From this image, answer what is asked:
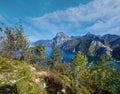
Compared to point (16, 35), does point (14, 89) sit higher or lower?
lower

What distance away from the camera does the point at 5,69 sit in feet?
70.5

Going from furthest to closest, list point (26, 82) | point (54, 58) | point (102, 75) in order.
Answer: point (54, 58) → point (102, 75) → point (26, 82)

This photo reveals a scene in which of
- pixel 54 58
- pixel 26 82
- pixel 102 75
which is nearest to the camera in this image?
pixel 26 82

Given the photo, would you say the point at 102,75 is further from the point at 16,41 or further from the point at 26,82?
the point at 26,82

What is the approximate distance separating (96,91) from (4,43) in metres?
33.4

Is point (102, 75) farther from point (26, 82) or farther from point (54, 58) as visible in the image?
point (54, 58)

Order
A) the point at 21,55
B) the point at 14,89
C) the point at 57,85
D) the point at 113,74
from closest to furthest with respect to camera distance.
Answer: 1. the point at 14,89
2. the point at 57,85
3. the point at 113,74
4. the point at 21,55

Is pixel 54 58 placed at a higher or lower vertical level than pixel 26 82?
higher

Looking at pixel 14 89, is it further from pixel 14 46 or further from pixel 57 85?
pixel 14 46

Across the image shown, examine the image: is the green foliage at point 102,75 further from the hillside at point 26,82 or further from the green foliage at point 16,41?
the hillside at point 26,82

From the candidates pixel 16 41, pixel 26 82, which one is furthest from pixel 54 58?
pixel 26 82

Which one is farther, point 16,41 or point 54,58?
point 54,58

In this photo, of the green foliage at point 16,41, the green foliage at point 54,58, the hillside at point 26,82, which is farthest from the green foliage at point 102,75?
the green foliage at point 54,58

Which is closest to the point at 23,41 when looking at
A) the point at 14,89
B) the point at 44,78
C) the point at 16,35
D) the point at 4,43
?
the point at 16,35
